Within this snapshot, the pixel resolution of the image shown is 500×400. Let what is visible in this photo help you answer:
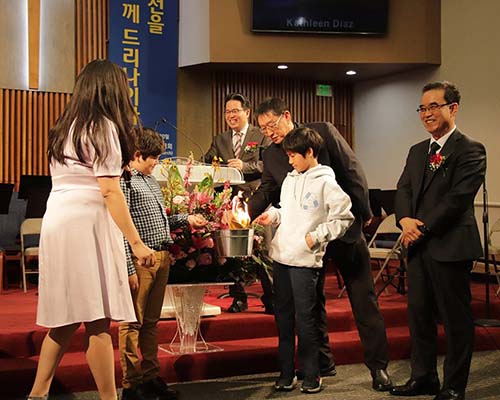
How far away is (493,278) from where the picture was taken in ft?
27.5

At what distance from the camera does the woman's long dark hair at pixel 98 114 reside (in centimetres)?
308

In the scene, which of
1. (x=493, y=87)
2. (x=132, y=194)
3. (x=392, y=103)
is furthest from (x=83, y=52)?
(x=132, y=194)

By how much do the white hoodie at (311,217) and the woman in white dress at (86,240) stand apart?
1.23 m

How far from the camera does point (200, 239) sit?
15.1 feet

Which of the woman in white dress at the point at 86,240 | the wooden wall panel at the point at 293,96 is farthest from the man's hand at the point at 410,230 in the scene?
the wooden wall panel at the point at 293,96

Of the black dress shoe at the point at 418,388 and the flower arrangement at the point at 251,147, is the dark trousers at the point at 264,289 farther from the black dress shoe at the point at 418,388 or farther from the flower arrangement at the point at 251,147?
the black dress shoe at the point at 418,388

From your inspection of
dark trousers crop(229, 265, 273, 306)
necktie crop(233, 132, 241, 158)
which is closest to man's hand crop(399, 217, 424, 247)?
dark trousers crop(229, 265, 273, 306)

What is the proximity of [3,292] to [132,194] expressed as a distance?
378 centimetres

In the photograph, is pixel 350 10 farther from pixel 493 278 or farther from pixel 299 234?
pixel 299 234

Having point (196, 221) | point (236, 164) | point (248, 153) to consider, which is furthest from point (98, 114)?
point (248, 153)

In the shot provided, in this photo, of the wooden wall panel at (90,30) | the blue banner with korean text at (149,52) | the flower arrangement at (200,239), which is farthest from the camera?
the wooden wall panel at (90,30)

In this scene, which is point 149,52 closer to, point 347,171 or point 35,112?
point 35,112

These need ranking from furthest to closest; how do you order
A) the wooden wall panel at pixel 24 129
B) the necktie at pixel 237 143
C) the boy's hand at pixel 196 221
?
the wooden wall panel at pixel 24 129, the necktie at pixel 237 143, the boy's hand at pixel 196 221

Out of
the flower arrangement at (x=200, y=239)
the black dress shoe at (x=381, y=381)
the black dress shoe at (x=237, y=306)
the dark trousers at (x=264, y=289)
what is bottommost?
the black dress shoe at (x=381, y=381)
